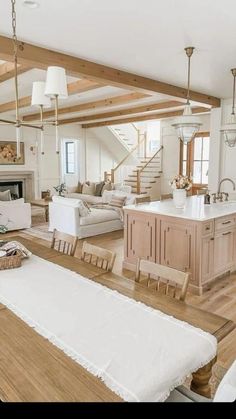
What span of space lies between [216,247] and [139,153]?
846 centimetres

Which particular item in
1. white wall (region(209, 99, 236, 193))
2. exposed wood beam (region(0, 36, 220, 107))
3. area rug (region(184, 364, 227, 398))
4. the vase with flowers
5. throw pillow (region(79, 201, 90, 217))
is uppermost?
exposed wood beam (region(0, 36, 220, 107))

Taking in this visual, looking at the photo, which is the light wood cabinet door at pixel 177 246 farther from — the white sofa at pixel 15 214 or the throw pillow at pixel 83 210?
the white sofa at pixel 15 214

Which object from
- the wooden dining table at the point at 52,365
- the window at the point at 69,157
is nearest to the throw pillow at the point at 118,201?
the window at the point at 69,157

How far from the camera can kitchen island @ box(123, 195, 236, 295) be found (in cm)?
355

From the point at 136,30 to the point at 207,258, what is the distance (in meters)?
2.46

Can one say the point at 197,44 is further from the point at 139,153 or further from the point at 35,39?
the point at 139,153

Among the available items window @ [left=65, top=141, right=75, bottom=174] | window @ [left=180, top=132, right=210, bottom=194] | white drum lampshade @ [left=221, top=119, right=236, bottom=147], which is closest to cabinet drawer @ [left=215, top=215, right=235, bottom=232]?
white drum lampshade @ [left=221, top=119, right=236, bottom=147]

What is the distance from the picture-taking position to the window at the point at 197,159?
9227 mm

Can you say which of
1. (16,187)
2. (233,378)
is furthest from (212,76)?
(16,187)

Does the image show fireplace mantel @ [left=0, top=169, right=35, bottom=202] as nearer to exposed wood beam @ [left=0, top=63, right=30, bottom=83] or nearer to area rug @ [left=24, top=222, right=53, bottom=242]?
area rug @ [left=24, top=222, right=53, bottom=242]

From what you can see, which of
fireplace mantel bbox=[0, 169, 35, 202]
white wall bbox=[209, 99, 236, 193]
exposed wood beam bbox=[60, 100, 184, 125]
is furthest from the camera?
fireplace mantel bbox=[0, 169, 35, 202]

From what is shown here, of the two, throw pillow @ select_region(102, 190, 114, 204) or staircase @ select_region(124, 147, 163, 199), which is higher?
staircase @ select_region(124, 147, 163, 199)

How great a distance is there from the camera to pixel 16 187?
32.7 ft

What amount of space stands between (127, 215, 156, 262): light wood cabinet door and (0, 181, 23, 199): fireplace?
633 centimetres
